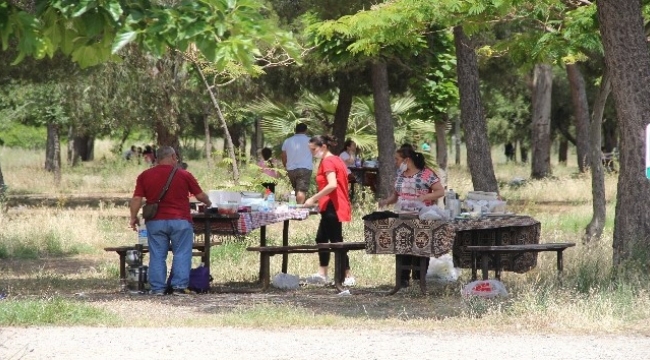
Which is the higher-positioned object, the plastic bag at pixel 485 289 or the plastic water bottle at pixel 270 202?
the plastic water bottle at pixel 270 202

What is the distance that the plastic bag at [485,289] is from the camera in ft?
39.7

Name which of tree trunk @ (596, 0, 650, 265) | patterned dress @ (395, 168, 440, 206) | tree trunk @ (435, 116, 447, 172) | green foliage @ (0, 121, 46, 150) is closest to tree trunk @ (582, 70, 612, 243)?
patterned dress @ (395, 168, 440, 206)

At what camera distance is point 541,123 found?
35375mm

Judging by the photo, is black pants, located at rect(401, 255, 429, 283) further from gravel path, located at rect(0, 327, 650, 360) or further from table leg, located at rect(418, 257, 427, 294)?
gravel path, located at rect(0, 327, 650, 360)

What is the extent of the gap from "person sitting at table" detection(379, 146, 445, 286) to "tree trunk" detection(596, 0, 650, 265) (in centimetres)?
209

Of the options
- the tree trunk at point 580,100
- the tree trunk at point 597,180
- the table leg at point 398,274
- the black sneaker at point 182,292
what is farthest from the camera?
the tree trunk at point 580,100

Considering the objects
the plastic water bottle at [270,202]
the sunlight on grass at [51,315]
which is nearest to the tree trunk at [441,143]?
the plastic water bottle at [270,202]

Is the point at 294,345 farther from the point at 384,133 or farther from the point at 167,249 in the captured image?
the point at 384,133

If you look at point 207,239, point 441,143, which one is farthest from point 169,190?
point 441,143

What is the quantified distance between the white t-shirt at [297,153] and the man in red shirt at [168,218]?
294 inches

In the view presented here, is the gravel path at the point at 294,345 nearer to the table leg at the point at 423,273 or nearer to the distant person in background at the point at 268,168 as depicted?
the table leg at the point at 423,273

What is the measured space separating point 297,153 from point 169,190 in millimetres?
7869

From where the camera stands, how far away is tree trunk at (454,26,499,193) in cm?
1870

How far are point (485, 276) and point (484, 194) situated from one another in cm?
154
